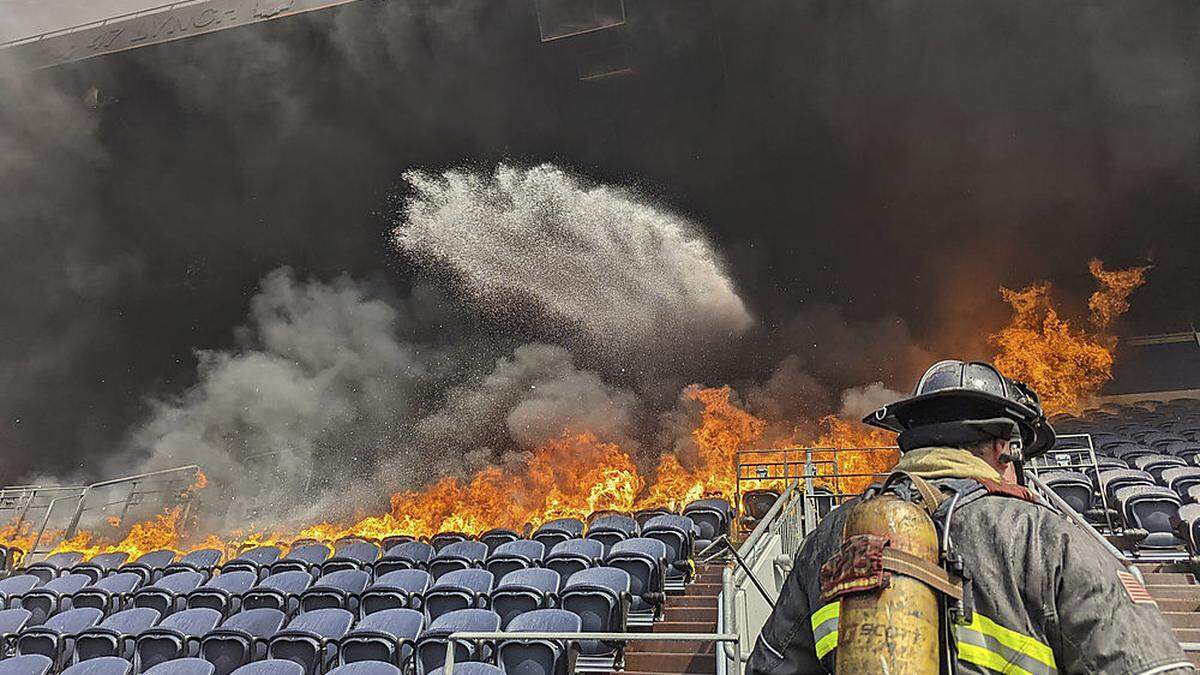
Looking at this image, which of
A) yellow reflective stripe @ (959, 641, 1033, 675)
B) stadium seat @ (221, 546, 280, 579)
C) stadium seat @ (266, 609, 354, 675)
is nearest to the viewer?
yellow reflective stripe @ (959, 641, 1033, 675)

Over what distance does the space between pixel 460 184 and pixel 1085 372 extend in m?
18.4

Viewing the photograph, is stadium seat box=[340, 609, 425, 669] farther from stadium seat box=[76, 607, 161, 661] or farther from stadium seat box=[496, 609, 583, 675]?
stadium seat box=[76, 607, 161, 661]

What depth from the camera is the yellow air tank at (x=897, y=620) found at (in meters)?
1.25

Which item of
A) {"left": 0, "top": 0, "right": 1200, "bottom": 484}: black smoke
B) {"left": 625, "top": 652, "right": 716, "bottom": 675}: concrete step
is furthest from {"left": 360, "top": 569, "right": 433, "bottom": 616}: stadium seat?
{"left": 0, "top": 0, "right": 1200, "bottom": 484}: black smoke

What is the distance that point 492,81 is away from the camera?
59.7ft

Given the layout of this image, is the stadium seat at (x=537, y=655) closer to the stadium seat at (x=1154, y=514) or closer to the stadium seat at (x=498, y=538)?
the stadium seat at (x=498, y=538)

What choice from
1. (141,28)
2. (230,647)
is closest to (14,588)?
(230,647)

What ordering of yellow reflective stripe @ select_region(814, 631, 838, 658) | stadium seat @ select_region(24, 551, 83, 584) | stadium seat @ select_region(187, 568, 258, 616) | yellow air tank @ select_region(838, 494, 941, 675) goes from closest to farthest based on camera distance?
yellow air tank @ select_region(838, 494, 941, 675)
yellow reflective stripe @ select_region(814, 631, 838, 658)
stadium seat @ select_region(187, 568, 258, 616)
stadium seat @ select_region(24, 551, 83, 584)

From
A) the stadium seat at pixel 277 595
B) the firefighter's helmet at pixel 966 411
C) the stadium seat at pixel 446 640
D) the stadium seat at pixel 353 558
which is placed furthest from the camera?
the stadium seat at pixel 353 558

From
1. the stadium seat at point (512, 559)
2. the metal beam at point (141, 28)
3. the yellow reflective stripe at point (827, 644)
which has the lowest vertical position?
the yellow reflective stripe at point (827, 644)

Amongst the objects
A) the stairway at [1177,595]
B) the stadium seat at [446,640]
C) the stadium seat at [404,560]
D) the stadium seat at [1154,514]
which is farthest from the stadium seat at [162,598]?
the stadium seat at [1154,514]

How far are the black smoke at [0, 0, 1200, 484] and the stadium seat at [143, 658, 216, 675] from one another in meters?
14.4

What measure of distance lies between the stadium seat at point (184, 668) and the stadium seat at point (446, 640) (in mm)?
1588

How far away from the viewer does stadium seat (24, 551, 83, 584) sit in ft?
34.1
